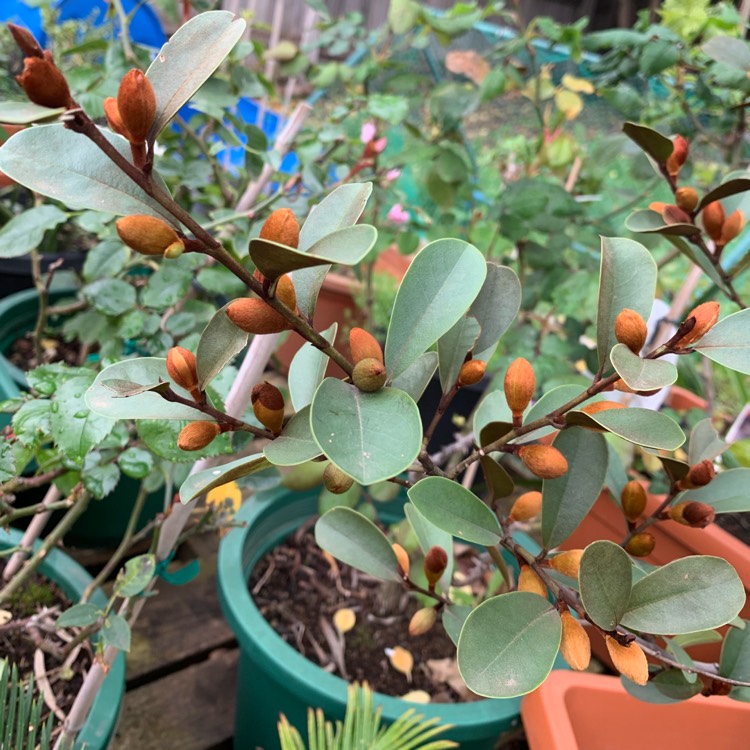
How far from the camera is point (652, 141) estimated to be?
51cm

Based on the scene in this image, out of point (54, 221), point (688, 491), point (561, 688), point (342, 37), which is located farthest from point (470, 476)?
point (342, 37)

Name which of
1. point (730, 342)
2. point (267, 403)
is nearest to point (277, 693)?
point (267, 403)

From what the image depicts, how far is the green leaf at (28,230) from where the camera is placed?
27.4 inches

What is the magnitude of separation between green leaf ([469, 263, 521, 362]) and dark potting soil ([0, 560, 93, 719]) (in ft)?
1.78

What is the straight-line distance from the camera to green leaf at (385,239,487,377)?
36 centimetres

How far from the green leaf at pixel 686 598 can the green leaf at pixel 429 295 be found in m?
0.21

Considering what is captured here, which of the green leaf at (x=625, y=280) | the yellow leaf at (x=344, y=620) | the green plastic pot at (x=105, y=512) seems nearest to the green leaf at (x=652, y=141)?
the green leaf at (x=625, y=280)

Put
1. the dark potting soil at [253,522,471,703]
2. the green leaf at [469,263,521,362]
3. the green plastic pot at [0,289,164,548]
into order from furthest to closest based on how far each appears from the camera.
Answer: the green plastic pot at [0,289,164,548] → the dark potting soil at [253,522,471,703] → the green leaf at [469,263,521,362]

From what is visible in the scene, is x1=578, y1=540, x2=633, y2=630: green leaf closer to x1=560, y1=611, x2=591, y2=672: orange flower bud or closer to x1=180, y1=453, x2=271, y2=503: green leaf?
x1=560, y1=611, x2=591, y2=672: orange flower bud

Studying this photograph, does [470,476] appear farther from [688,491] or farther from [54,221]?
[54,221]

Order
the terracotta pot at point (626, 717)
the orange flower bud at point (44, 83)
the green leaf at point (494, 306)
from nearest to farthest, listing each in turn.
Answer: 1. the orange flower bud at point (44, 83)
2. the green leaf at point (494, 306)
3. the terracotta pot at point (626, 717)

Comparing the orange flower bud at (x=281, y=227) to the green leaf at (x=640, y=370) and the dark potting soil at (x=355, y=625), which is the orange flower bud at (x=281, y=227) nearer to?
the green leaf at (x=640, y=370)

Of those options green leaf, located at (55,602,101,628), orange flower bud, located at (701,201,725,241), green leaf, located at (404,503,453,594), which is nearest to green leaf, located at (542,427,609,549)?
green leaf, located at (404,503,453,594)

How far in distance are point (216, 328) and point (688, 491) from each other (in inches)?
16.3
